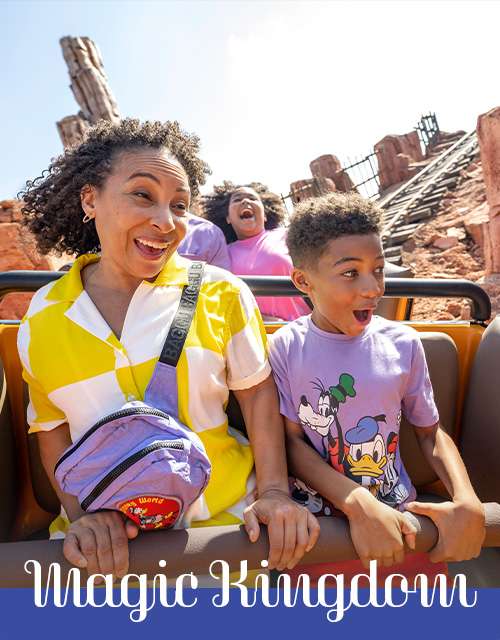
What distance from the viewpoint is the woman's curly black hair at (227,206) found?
135 inches

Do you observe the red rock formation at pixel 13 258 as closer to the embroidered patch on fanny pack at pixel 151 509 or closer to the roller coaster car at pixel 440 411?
the roller coaster car at pixel 440 411

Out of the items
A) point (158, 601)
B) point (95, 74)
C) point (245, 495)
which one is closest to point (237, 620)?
point (158, 601)

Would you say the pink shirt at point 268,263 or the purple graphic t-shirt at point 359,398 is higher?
the pink shirt at point 268,263

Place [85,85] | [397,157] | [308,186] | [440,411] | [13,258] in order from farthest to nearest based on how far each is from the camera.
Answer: [397,157] → [308,186] → [85,85] → [13,258] → [440,411]

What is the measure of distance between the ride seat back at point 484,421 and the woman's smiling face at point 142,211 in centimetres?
103

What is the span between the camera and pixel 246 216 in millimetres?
3125

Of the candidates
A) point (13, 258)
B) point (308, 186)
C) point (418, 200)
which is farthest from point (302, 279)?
point (308, 186)

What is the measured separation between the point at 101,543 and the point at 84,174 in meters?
0.93

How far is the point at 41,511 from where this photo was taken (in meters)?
1.47

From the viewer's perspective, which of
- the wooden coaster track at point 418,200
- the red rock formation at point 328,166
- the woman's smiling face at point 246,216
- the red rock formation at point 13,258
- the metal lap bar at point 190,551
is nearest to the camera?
the metal lap bar at point 190,551

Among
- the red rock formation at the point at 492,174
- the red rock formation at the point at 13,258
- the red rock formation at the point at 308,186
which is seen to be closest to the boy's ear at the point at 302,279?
the red rock formation at the point at 13,258

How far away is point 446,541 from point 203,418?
1.93 feet

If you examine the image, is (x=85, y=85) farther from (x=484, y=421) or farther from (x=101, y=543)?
(x=101, y=543)

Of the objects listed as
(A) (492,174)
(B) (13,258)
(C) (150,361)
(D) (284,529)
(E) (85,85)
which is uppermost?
(E) (85,85)
